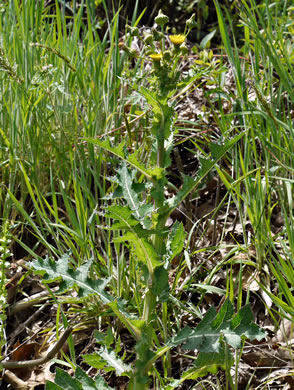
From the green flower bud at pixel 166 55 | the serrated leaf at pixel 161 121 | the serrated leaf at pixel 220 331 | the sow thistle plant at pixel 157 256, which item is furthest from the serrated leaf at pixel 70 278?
the green flower bud at pixel 166 55

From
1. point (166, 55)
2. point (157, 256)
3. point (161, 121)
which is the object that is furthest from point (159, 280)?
point (166, 55)

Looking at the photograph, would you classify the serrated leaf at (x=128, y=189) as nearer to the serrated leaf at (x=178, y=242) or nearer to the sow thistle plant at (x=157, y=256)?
the sow thistle plant at (x=157, y=256)

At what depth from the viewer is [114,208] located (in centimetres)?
118

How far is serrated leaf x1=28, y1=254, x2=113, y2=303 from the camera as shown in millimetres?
1325

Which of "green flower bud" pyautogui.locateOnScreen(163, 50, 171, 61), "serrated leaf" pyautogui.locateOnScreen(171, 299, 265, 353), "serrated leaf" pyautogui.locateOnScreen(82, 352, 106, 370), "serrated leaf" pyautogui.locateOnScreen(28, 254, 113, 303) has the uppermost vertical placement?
"green flower bud" pyautogui.locateOnScreen(163, 50, 171, 61)

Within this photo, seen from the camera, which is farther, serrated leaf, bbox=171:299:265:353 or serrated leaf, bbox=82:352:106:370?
serrated leaf, bbox=82:352:106:370

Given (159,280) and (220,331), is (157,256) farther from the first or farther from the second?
(220,331)

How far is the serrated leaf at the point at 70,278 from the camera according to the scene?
1325 mm

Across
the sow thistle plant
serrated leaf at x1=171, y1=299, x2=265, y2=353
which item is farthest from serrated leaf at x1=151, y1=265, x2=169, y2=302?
serrated leaf at x1=171, y1=299, x2=265, y2=353

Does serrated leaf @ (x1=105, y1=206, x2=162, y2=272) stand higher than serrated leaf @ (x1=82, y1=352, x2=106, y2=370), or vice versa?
serrated leaf @ (x1=105, y1=206, x2=162, y2=272)

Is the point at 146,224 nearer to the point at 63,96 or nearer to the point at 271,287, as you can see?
the point at 271,287

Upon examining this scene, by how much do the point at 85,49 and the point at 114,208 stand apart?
1581mm

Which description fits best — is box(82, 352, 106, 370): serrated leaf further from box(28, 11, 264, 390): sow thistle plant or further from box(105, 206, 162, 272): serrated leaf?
box(105, 206, 162, 272): serrated leaf

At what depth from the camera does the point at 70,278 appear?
1.37 m
